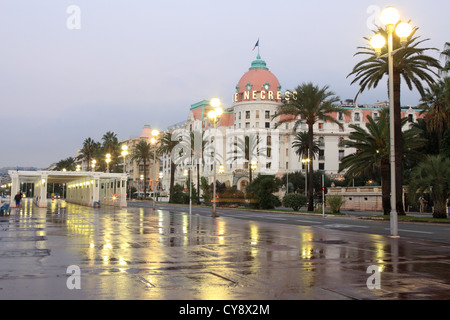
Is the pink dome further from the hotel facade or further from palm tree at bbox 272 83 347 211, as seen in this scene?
palm tree at bbox 272 83 347 211

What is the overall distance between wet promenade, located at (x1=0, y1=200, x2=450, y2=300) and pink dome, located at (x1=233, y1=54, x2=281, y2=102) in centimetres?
9622

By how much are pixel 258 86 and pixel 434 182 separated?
80.7 metres

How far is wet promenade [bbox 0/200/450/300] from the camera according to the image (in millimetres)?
7312

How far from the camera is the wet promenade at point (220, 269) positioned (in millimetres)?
7312

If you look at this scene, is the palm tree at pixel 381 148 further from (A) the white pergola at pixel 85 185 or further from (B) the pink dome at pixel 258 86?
(B) the pink dome at pixel 258 86

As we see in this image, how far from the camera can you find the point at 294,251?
13.0 meters

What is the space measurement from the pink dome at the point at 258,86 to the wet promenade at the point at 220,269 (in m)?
96.2

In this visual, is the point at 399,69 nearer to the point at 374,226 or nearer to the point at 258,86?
the point at 374,226

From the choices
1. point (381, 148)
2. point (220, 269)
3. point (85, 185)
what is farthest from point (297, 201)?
point (220, 269)

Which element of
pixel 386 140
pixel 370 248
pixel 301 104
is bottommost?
pixel 370 248

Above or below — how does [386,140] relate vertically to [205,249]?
above
